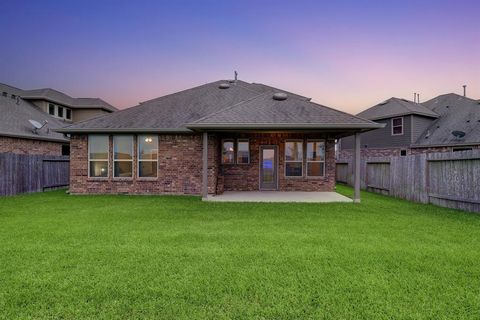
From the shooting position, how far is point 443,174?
903cm

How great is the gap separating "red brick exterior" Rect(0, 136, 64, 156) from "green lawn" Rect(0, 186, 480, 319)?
30.5ft

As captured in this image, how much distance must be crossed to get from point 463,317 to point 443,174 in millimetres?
7842

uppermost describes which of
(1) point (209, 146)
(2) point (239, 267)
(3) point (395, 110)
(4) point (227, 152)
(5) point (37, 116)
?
(3) point (395, 110)

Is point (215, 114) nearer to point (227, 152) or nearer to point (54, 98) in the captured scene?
point (227, 152)

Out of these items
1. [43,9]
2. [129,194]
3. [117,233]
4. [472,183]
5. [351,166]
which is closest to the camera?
[117,233]

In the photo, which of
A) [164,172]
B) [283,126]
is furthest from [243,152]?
[283,126]

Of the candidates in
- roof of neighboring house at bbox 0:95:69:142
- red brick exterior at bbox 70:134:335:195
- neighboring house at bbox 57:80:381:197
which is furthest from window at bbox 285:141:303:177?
roof of neighboring house at bbox 0:95:69:142

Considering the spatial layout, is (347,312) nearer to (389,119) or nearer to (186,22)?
(186,22)

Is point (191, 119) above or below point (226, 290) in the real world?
above

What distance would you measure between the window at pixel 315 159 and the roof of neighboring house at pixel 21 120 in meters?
12.5

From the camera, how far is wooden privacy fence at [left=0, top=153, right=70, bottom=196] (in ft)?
37.5

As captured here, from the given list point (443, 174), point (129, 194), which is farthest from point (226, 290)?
point (129, 194)

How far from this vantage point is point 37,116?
1831 centimetres

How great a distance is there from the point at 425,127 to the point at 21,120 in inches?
1042
